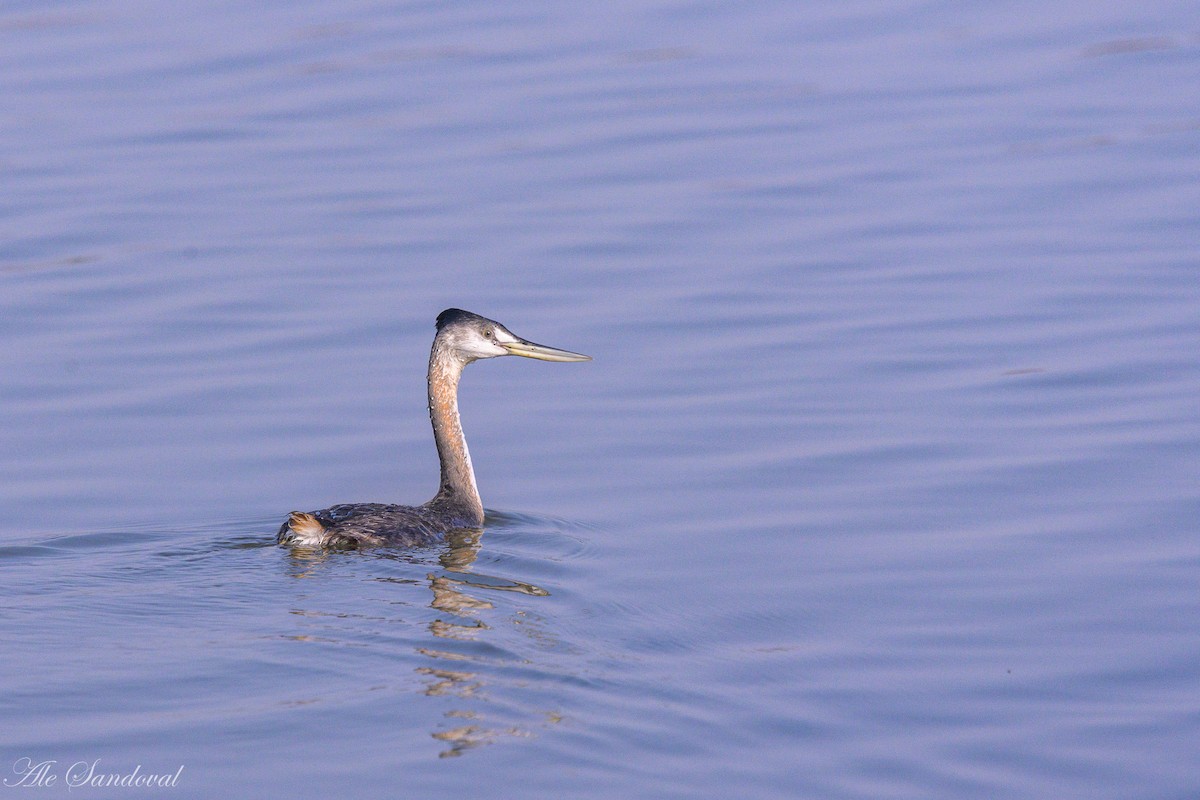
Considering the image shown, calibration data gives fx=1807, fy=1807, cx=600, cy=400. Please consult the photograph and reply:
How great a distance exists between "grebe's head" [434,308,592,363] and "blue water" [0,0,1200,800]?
63 cm

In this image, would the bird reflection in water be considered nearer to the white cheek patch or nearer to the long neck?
the long neck

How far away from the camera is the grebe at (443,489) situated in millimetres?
9672

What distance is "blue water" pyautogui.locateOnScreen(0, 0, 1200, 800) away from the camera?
7141mm

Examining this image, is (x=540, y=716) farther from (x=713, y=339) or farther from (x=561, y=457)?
(x=713, y=339)

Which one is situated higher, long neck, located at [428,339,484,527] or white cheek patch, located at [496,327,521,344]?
white cheek patch, located at [496,327,521,344]

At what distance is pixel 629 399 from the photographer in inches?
478

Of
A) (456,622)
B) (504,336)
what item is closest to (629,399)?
(504,336)
